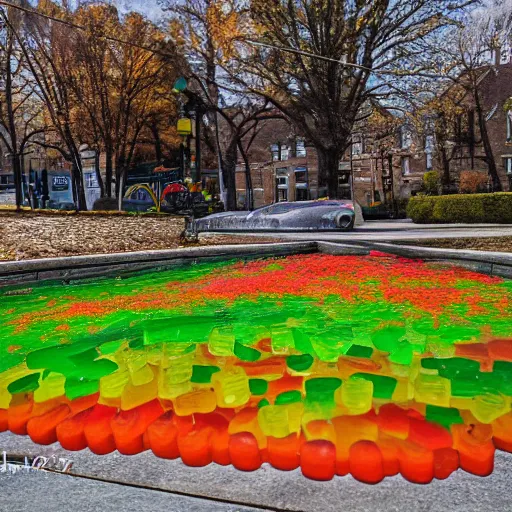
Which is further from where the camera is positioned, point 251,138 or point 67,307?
point 251,138

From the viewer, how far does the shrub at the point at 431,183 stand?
5930mm

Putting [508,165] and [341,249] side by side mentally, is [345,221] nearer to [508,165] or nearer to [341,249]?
[341,249]

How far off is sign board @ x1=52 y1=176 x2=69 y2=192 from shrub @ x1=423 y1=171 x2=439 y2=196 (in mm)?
4086

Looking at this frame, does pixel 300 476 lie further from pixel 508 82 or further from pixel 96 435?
pixel 508 82

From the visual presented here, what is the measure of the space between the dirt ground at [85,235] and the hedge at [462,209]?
5.85 feet

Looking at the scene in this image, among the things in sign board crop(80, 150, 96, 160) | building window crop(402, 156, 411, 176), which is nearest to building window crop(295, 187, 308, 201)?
building window crop(402, 156, 411, 176)

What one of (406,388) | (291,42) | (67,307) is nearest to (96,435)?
(406,388)

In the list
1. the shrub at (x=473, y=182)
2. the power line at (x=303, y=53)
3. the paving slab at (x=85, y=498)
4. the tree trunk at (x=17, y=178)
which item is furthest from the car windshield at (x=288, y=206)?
the paving slab at (x=85, y=498)

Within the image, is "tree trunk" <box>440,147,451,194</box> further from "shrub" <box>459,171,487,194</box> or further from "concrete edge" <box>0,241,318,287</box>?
"concrete edge" <box>0,241,318,287</box>

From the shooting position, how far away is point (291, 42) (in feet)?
20.0

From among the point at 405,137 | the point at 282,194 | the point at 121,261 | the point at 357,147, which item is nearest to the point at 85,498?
the point at 121,261

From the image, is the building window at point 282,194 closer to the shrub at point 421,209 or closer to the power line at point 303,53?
the shrub at point 421,209

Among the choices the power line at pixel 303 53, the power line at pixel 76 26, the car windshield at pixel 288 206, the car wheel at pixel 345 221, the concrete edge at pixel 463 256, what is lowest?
the concrete edge at pixel 463 256

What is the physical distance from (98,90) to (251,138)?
181 cm
